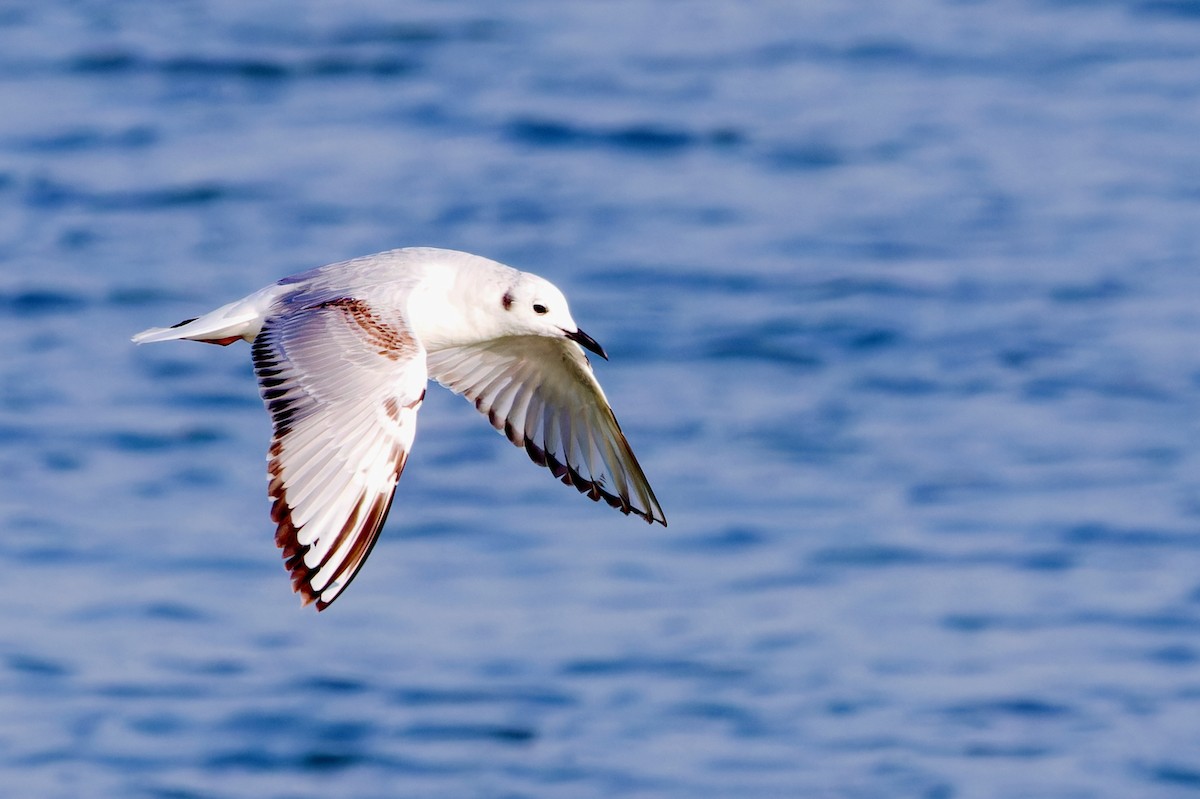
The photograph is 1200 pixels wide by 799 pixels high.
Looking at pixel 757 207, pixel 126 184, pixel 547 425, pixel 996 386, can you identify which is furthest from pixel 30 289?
pixel 547 425

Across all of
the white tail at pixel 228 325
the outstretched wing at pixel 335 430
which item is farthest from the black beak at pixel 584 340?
the white tail at pixel 228 325

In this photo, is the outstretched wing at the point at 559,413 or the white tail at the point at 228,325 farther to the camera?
the outstretched wing at the point at 559,413

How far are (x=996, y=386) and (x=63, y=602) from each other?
797cm

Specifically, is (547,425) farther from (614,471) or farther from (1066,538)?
(1066,538)

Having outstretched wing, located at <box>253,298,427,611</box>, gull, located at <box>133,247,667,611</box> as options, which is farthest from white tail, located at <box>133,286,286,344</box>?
outstretched wing, located at <box>253,298,427,611</box>

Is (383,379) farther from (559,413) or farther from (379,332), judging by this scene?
Answer: (559,413)

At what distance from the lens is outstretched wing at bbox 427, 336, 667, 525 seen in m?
8.09

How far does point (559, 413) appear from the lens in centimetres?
A: 818

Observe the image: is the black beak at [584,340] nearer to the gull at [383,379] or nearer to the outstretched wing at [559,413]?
the gull at [383,379]

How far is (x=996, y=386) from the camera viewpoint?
19.0m

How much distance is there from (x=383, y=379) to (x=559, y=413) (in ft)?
5.22

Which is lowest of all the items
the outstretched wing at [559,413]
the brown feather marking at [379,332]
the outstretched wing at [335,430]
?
the outstretched wing at [335,430]

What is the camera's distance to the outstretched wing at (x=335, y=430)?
20.7ft

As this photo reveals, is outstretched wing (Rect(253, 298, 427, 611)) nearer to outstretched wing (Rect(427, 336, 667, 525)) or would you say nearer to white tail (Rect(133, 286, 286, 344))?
white tail (Rect(133, 286, 286, 344))
